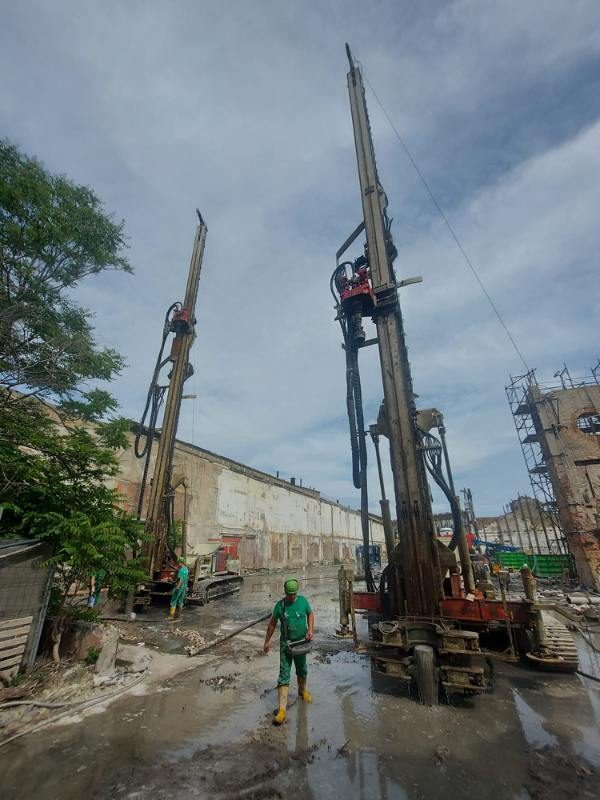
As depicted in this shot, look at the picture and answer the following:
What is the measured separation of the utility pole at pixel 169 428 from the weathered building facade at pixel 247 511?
120 centimetres

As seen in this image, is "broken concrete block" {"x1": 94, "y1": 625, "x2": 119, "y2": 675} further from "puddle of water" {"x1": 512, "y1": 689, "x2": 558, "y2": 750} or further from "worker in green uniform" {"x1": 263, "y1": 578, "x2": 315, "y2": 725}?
"puddle of water" {"x1": 512, "y1": 689, "x2": 558, "y2": 750}

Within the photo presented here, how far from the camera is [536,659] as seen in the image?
227 inches

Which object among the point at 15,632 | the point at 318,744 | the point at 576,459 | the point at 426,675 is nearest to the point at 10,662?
the point at 15,632

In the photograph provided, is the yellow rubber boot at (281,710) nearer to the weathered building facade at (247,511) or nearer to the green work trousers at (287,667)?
the green work trousers at (287,667)

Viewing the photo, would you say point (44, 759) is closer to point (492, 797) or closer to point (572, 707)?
point (492, 797)

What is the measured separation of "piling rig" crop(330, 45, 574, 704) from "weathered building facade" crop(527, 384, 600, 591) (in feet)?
39.6

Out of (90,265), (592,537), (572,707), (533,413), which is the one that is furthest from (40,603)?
(533,413)

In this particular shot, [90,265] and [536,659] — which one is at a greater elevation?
[90,265]

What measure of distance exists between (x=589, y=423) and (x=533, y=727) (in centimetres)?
1789

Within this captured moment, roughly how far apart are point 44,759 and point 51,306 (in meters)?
9.66

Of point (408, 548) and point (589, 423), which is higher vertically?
point (589, 423)

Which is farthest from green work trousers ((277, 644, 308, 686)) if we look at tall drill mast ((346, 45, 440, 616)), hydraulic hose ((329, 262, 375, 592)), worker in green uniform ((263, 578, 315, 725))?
hydraulic hose ((329, 262, 375, 592))

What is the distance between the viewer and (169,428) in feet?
41.8

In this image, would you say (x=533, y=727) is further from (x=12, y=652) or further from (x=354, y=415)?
(x=12, y=652)
